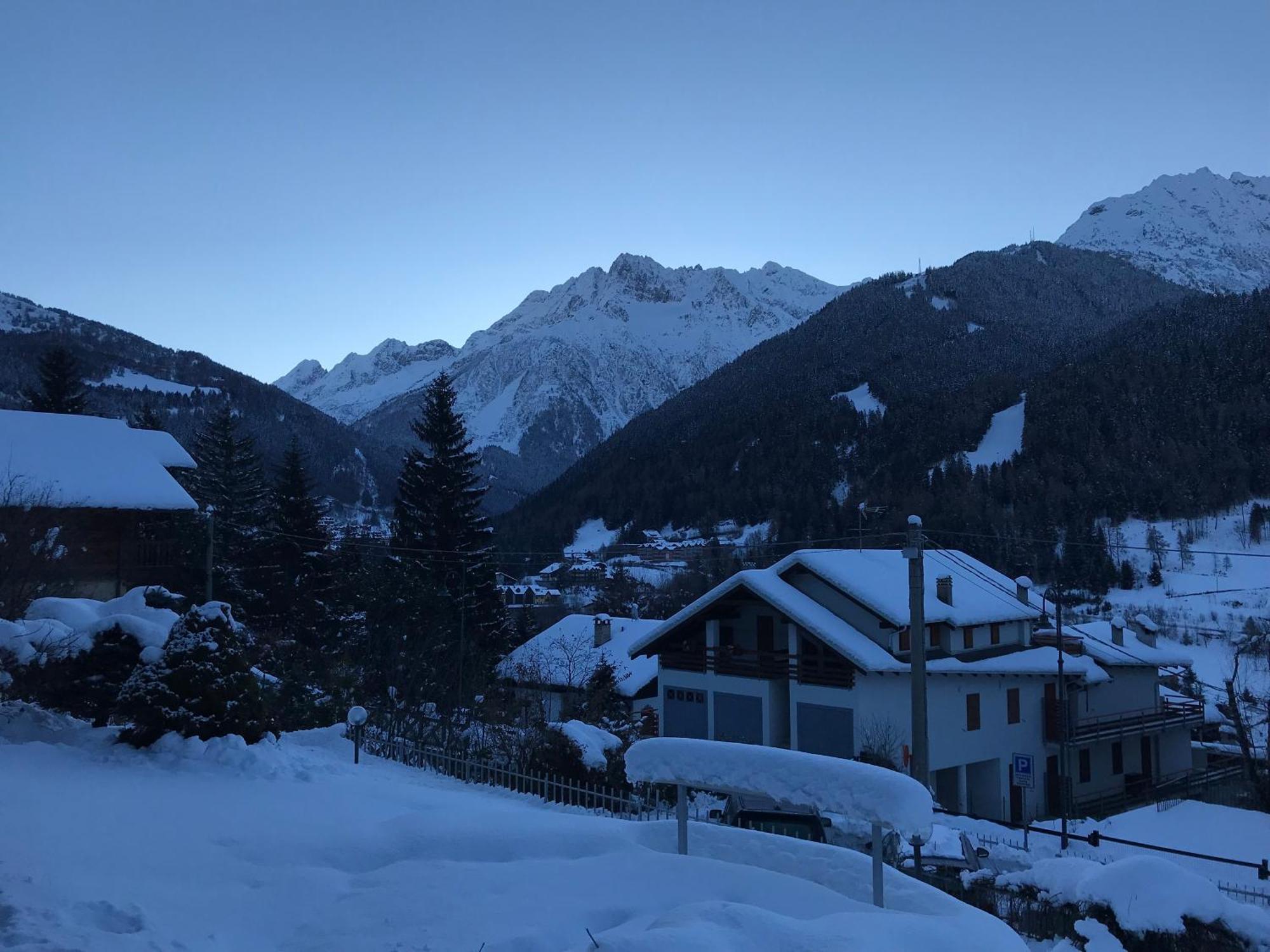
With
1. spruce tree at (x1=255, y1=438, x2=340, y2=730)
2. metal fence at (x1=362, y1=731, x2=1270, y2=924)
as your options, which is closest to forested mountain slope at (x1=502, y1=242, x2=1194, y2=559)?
spruce tree at (x1=255, y1=438, x2=340, y2=730)

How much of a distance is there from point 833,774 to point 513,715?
57.4 feet

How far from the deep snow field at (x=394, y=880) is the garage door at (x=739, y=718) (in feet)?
73.3

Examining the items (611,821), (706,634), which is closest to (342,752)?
(611,821)

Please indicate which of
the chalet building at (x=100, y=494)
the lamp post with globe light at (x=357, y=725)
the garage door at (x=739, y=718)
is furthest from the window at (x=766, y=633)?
the chalet building at (x=100, y=494)

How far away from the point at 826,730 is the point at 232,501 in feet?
98.8

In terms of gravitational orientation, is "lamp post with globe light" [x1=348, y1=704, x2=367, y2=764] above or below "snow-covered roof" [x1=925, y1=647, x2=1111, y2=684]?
above

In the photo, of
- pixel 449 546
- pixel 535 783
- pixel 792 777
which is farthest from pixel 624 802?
pixel 449 546

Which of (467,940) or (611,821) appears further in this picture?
(611,821)

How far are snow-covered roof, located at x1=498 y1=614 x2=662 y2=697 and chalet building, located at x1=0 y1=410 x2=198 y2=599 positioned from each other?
1462cm

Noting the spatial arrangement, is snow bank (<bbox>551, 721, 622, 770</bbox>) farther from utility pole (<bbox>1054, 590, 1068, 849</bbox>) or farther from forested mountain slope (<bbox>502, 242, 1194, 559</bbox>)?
forested mountain slope (<bbox>502, 242, 1194, 559</bbox>)

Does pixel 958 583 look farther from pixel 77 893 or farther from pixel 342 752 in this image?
pixel 77 893

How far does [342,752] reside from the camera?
19.3 m

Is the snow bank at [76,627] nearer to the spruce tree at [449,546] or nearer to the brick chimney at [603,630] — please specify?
the spruce tree at [449,546]

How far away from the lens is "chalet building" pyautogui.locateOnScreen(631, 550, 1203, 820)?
103 ft
